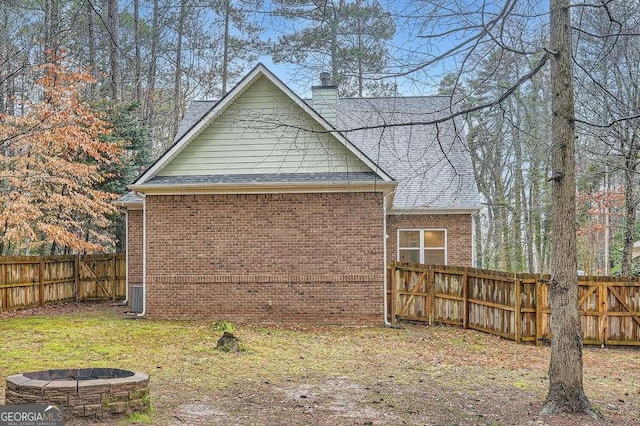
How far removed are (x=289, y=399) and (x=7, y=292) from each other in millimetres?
12480

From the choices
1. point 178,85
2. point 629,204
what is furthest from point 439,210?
point 178,85

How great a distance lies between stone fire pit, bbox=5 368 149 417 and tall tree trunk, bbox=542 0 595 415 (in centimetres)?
471

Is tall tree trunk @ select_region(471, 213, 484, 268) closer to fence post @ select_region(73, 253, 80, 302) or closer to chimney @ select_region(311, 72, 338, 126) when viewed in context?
chimney @ select_region(311, 72, 338, 126)

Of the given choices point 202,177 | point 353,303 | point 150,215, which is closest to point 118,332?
point 150,215

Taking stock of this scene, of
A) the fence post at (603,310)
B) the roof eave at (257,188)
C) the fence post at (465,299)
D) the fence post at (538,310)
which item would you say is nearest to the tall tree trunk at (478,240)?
the fence post at (465,299)

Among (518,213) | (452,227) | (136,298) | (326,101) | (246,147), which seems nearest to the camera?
(246,147)

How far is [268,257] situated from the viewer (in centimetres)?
1511

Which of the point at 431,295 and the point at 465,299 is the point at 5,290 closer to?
the point at 431,295

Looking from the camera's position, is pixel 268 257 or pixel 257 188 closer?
pixel 257 188

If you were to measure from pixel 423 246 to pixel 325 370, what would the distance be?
10.8 m

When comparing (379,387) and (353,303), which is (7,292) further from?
(379,387)

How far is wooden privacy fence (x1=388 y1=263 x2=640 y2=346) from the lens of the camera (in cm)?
1331

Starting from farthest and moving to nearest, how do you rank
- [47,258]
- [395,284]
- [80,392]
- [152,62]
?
[152,62] < [47,258] < [395,284] < [80,392]

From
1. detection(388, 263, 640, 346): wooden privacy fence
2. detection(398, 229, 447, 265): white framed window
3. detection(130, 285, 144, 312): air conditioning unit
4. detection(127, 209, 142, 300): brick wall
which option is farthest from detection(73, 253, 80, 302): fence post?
detection(388, 263, 640, 346): wooden privacy fence
